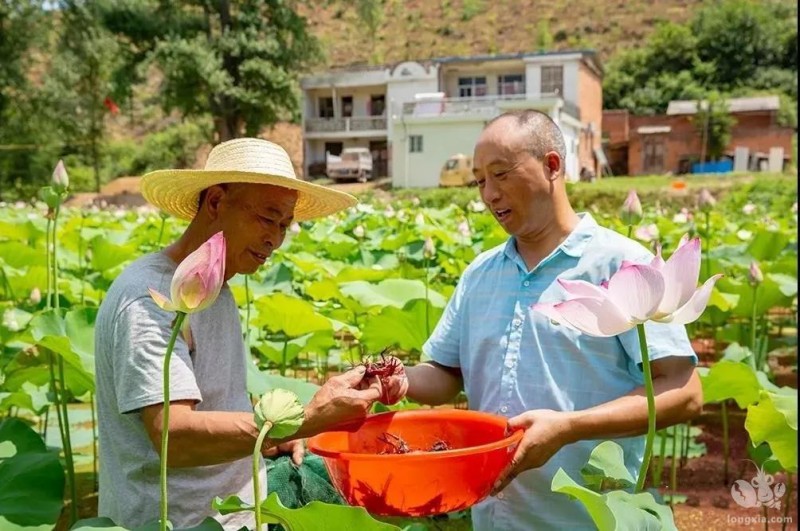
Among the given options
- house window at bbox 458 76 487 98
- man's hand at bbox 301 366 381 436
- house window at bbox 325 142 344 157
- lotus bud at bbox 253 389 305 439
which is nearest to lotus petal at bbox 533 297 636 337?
lotus bud at bbox 253 389 305 439

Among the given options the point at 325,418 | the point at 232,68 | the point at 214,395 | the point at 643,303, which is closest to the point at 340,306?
the point at 214,395

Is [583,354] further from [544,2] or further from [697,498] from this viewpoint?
[544,2]

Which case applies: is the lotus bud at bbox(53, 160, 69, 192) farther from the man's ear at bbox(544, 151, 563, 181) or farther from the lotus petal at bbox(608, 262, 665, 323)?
the lotus petal at bbox(608, 262, 665, 323)

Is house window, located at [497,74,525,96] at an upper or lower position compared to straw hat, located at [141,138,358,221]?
upper

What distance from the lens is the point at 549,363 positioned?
5.11ft

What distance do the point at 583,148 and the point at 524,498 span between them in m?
24.5

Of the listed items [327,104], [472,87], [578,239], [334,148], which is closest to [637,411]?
[578,239]

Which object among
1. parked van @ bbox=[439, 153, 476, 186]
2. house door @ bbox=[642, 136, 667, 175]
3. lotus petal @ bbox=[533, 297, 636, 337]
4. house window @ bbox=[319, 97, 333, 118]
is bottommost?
lotus petal @ bbox=[533, 297, 636, 337]

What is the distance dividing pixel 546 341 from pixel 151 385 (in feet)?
2.22

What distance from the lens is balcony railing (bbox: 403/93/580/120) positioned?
21.9 metres

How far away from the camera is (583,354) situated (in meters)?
1.54

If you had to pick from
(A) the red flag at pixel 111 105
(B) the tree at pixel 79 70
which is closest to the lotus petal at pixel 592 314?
(B) the tree at pixel 79 70

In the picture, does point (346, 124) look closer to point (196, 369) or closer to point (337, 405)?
point (196, 369)

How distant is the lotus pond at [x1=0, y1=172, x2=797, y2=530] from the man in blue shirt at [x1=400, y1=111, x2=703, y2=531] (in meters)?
0.20
